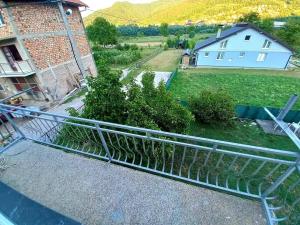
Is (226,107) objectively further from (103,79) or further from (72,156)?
(72,156)

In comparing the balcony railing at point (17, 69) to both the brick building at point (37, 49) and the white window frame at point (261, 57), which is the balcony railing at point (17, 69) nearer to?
the brick building at point (37, 49)

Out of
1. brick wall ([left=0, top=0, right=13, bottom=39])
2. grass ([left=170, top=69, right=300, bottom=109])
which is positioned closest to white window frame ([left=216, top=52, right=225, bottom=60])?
grass ([left=170, top=69, right=300, bottom=109])

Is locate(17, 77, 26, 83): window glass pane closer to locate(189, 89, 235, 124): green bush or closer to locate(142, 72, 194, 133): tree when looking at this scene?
locate(142, 72, 194, 133): tree

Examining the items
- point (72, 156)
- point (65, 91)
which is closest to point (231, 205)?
point (72, 156)

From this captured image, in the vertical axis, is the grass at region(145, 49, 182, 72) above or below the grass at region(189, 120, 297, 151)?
below

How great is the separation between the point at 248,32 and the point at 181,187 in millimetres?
18862

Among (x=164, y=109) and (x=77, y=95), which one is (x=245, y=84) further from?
(x=77, y=95)

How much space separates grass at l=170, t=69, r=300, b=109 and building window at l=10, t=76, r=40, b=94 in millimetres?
9853

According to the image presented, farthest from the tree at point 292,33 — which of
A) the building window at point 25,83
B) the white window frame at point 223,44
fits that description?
the building window at point 25,83

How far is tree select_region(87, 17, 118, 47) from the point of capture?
99.9 feet

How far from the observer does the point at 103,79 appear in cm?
379

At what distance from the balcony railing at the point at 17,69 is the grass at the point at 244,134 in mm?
10497

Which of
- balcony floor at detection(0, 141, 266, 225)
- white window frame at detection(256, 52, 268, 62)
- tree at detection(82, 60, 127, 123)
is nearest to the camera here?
balcony floor at detection(0, 141, 266, 225)

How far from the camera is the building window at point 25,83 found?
10.2 m
